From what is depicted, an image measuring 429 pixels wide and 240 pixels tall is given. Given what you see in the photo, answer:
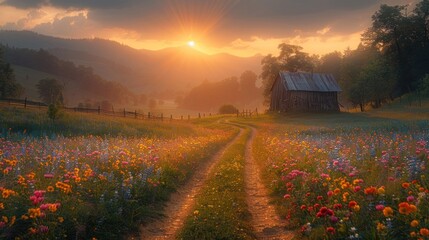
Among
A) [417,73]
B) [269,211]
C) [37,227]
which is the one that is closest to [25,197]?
[37,227]

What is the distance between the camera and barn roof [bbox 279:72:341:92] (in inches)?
2682

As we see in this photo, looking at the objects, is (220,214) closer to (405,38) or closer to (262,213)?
(262,213)

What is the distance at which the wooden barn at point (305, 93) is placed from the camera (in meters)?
68.1

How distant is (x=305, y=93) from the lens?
6850 centimetres

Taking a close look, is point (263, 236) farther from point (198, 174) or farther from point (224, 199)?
point (198, 174)

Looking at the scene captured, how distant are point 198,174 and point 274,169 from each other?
3.32 metres

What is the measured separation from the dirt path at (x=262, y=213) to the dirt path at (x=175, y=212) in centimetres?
178

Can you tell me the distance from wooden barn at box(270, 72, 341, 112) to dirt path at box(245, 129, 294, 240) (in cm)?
5552

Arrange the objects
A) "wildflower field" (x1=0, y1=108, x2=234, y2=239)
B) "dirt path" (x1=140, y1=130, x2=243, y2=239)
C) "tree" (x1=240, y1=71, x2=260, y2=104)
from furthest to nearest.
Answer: "tree" (x1=240, y1=71, x2=260, y2=104) → "dirt path" (x1=140, y1=130, x2=243, y2=239) → "wildflower field" (x1=0, y1=108, x2=234, y2=239)

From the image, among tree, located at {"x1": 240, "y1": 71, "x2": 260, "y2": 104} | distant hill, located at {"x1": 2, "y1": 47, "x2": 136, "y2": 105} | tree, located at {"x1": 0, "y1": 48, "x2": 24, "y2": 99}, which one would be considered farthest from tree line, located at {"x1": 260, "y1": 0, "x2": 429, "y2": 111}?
distant hill, located at {"x1": 2, "y1": 47, "x2": 136, "y2": 105}

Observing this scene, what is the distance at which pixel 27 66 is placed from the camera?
135250mm

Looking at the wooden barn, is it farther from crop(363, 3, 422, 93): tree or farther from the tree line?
crop(363, 3, 422, 93): tree

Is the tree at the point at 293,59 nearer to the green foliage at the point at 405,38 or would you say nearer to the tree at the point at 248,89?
the green foliage at the point at 405,38

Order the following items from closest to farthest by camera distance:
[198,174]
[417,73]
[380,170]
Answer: [380,170] < [198,174] < [417,73]
